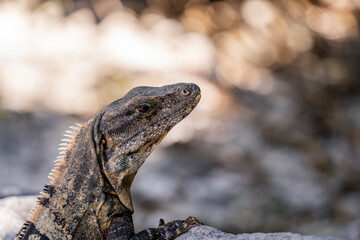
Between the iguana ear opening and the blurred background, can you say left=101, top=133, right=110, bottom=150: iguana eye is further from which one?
the blurred background

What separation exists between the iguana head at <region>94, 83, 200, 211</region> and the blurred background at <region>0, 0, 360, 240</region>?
5.04 metres

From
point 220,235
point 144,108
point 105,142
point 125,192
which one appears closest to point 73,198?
point 125,192

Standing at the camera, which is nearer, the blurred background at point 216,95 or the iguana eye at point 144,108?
the iguana eye at point 144,108

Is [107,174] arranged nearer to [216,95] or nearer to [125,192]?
[125,192]

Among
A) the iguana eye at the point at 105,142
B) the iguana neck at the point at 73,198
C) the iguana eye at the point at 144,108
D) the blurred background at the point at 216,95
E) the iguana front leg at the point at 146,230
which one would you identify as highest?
the blurred background at the point at 216,95

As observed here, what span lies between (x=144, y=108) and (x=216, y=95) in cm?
810

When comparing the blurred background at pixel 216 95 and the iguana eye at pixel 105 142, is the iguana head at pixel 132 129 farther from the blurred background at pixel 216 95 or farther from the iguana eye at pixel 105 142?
the blurred background at pixel 216 95

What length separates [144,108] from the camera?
4.55 metres

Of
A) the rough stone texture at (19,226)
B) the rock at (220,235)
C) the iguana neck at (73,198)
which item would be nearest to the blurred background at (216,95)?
the rough stone texture at (19,226)

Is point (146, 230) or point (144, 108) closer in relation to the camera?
point (146, 230)

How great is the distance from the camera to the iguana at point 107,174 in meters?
4.37

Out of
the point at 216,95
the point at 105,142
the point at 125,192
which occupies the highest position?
the point at 216,95

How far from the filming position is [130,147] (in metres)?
4.47

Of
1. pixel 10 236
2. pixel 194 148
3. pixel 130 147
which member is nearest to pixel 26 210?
pixel 10 236
